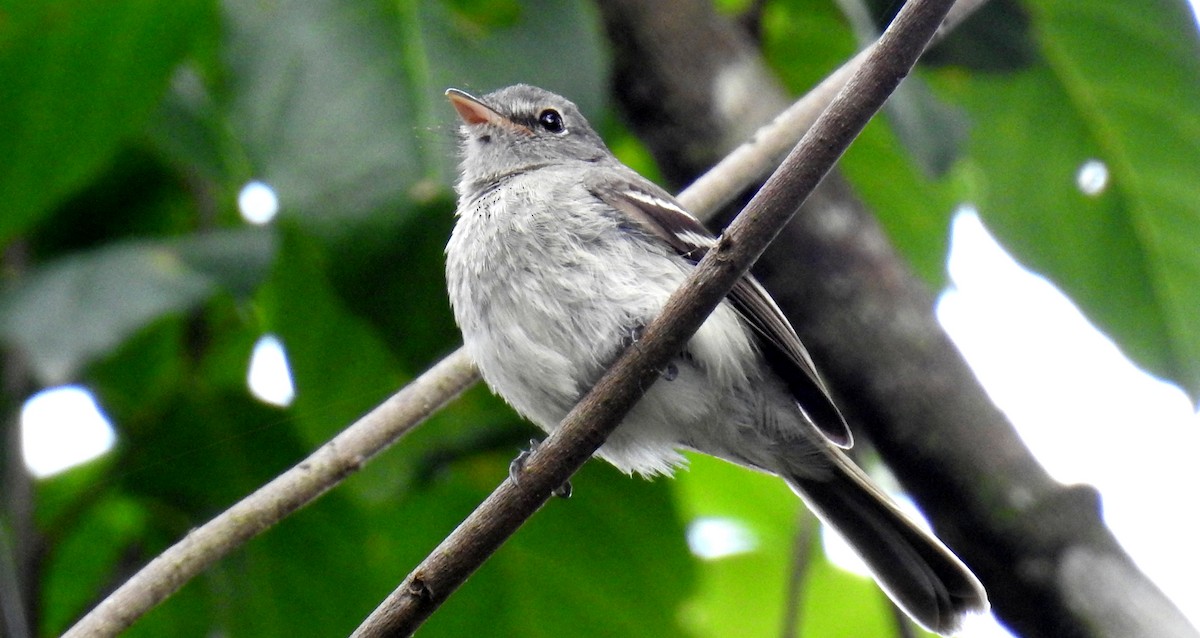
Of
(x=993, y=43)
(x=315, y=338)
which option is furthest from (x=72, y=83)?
(x=993, y=43)

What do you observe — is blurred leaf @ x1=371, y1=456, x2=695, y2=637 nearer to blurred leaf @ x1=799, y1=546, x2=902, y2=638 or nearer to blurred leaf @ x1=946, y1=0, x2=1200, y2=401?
blurred leaf @ x1=799, y1=546, x2=902, y2=638

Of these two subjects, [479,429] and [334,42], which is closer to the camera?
[334,42]

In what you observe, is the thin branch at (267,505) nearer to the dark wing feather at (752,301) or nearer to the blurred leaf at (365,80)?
the blurred leaf at (365,80)

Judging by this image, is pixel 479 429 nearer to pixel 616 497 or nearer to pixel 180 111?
pixel 616 497

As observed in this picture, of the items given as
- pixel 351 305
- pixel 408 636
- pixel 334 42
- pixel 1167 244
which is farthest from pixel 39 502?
pixel 1167 244

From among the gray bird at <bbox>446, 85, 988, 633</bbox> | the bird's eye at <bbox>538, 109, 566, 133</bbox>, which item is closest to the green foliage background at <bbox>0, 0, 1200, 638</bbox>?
the gray bird at <bbox>446, 85, 988, 633</bbox>

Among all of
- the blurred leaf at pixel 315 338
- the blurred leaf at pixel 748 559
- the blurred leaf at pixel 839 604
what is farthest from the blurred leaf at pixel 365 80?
the blurred leaf at pixel 839 604

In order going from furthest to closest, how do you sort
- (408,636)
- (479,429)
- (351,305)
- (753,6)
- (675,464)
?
(753,6) → (479,429) → (675,464) → (351,305) → (408,636)
